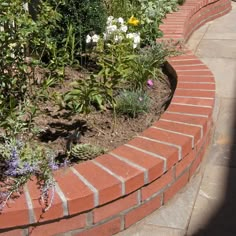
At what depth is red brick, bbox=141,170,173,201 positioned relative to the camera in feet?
8.00

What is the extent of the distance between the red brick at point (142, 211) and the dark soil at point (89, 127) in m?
0.37

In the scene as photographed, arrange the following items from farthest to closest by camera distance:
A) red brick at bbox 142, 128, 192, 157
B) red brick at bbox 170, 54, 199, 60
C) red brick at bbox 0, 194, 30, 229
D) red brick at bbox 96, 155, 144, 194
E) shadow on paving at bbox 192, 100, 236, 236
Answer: red brick at bbox 170, 54, 199, 60 → red brick at bbox 142, 128, 192, 157 → shadow on paving at bbox 192, 100, 236, 236 → red brick at bbox 96, 155, 144, 194 → red brick at bbox 0, 194, 30, 229

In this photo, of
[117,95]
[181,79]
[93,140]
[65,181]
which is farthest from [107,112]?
[65,181]

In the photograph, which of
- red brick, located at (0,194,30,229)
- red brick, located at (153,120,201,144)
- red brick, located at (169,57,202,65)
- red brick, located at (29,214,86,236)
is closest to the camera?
red brick, located at (0,194,30,229)

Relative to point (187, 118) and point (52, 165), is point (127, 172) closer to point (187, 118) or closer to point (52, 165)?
point (52, 165)

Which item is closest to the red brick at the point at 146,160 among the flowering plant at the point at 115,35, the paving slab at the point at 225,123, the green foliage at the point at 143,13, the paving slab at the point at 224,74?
the paving slab at the point at 225,123

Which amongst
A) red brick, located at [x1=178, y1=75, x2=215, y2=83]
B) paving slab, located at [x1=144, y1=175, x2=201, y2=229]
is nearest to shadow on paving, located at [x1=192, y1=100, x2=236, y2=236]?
paving slab, located at [x1=144, y1=175, x2=201, y2=229]

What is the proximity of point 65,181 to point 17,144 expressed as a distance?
1.03 ft

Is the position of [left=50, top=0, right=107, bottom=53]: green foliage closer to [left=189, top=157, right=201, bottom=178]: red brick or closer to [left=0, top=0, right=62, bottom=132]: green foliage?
[left=0, top=0, right=62, bottom=132]: green foliage

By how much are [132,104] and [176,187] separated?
0.62 metres

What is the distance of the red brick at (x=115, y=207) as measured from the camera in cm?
229

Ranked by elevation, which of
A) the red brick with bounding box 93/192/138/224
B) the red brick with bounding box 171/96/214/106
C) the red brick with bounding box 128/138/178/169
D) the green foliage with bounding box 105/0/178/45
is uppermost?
the green foliage with bounding box 105/0/178/45

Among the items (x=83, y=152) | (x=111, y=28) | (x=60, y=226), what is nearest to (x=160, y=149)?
(x=83, y=152)

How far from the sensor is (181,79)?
11.2 feet
